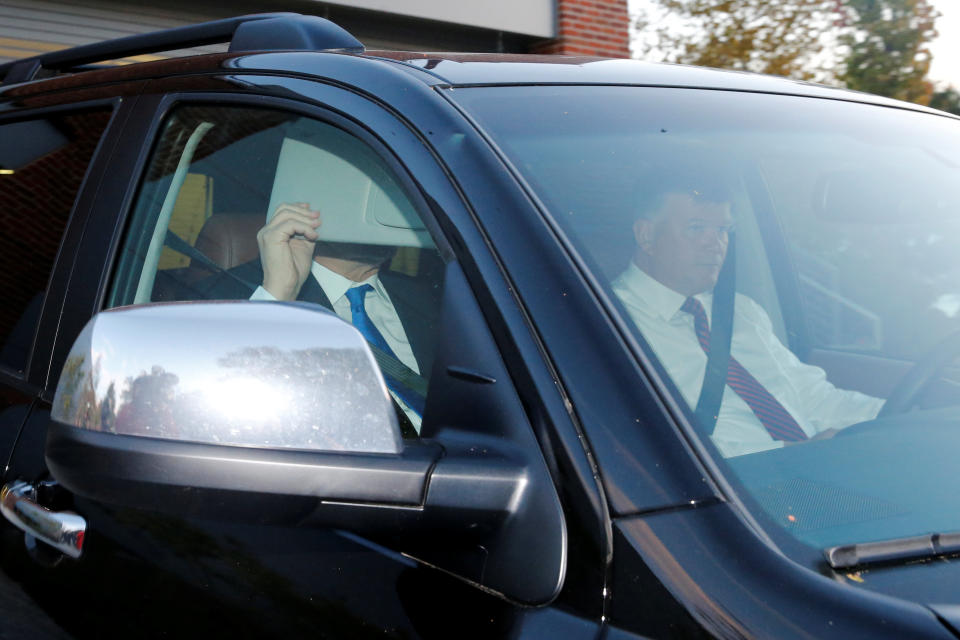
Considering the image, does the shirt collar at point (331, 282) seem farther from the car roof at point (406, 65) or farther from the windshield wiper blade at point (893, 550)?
the windshield wiper blade at point (893, 550)

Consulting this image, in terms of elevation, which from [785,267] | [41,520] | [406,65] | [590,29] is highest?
[590,29]

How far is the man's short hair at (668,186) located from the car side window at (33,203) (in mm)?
1086

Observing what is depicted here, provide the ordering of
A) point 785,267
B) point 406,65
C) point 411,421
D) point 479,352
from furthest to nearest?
point 785,267 < point 406,65 < point 411,421 < point 479,352

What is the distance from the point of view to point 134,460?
43.8 inches

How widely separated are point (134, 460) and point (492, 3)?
367 inches

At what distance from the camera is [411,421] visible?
1387 mm

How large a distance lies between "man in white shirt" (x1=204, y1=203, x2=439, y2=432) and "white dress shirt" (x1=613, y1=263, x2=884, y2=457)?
1.13ft

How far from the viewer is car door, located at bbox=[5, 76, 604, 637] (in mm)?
1121

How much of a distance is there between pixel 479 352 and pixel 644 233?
394mm

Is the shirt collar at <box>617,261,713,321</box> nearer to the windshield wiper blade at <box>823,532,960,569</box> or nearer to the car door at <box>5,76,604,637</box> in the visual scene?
the car door at <box>5,76,604,637</box>

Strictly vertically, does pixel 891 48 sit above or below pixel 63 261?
above

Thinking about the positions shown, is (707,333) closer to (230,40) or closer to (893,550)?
(893,550)

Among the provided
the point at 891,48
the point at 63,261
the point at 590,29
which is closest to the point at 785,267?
the point at 63,261

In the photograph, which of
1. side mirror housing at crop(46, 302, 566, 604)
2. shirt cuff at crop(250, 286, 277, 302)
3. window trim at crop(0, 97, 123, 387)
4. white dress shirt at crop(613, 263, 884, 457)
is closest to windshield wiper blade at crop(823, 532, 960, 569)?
white dress shirt at crop(613, 263, 884, 457)
